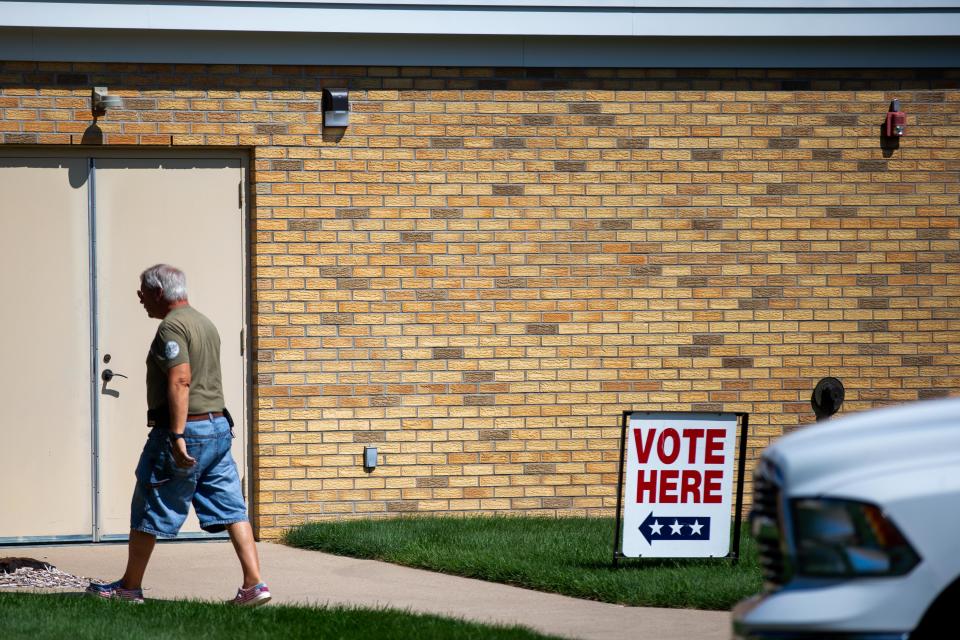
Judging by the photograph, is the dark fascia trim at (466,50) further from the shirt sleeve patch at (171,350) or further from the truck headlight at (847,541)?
the truck headlight at (847,541)

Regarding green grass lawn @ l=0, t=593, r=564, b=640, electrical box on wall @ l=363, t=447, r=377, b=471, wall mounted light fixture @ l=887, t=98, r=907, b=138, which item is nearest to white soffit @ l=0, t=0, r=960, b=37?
wall mounted light fixture @ l=887, t=98, r=907, b=138

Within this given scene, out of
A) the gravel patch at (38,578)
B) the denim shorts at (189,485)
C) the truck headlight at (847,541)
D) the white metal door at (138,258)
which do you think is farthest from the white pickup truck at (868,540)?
the white metal door at (138,258)

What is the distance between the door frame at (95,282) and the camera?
9.70 m

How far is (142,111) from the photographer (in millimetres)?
9680

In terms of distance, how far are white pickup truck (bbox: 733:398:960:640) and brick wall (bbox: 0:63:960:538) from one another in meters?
6.07

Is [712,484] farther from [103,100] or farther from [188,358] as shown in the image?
[103,100]

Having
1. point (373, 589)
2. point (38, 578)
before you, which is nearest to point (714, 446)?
point (373, 589)

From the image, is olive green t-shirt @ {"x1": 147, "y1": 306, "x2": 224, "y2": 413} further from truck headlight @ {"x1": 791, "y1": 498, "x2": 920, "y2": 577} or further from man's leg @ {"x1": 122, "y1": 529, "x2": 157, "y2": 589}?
truck headlight @ {"x1": 791, "y1": 498, "x2": 920, "y2": 577}

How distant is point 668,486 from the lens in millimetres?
8023

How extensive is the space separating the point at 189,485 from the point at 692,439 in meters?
2.97

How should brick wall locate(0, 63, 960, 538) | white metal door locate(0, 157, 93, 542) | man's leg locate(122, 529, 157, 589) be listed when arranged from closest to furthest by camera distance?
man's leg locate(122, 529, 157, 589) → white metal door locate(0, 157, 93, 542) → brick wall locate(0, 63, 960, 538)

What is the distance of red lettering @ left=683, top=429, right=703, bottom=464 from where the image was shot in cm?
805

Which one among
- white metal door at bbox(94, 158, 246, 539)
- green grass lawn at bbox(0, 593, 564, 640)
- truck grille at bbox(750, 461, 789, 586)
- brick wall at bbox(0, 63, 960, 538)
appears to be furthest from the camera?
brick wall at bbox(0, 63, 960, 538)

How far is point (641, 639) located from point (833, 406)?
4514 mm
